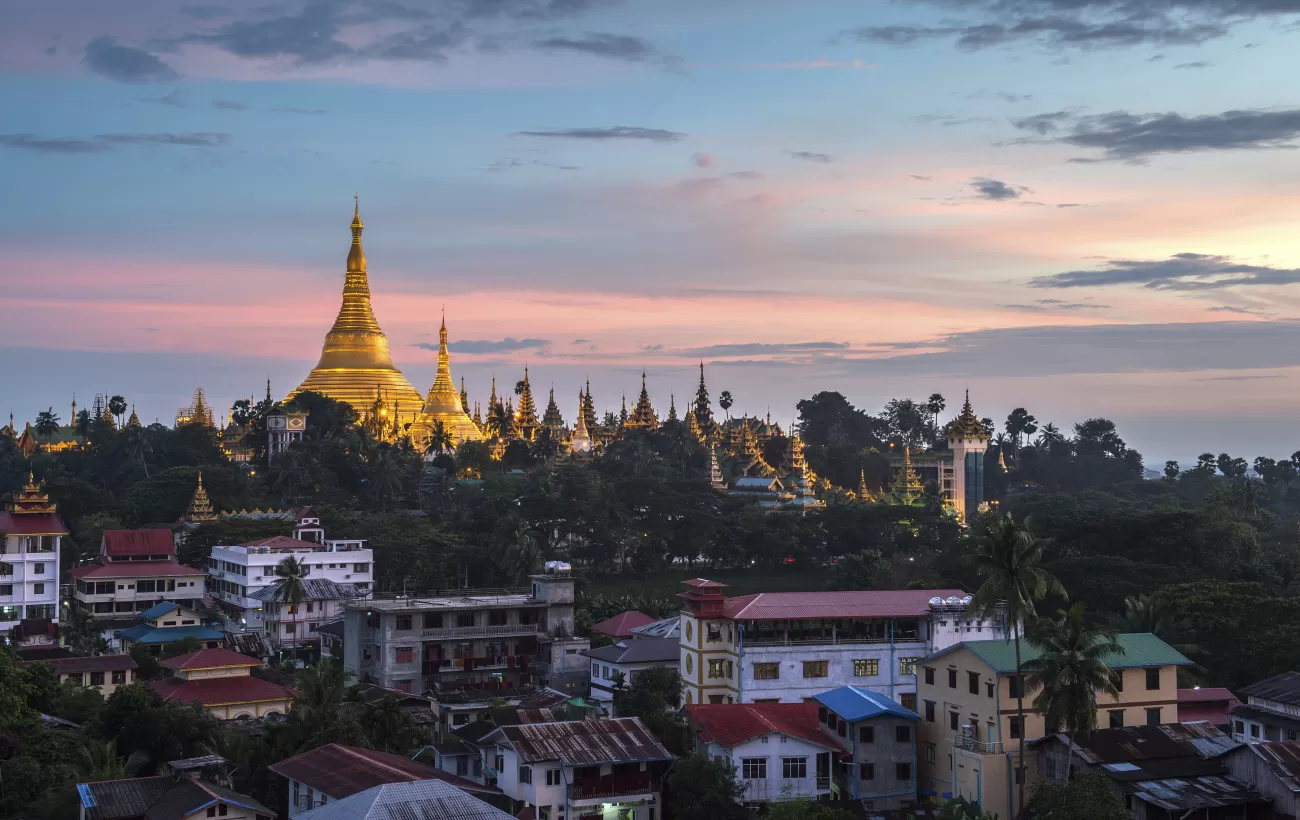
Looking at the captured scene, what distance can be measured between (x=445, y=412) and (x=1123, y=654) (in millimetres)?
105543

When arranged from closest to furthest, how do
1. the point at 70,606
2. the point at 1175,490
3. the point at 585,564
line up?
the point at 70,606 < the point at 585,564 < the point at 1175,490

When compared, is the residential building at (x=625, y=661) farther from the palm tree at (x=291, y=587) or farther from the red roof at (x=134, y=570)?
the red roof at (x=134, y=570)

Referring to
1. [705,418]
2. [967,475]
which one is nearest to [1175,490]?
[967,475]

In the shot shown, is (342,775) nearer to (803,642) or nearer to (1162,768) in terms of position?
(803,642)

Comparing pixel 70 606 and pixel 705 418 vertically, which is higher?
pixel 705 418

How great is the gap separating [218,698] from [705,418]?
10496cm

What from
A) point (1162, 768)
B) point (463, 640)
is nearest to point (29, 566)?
point (463, 640)

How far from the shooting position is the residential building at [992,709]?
159 feet

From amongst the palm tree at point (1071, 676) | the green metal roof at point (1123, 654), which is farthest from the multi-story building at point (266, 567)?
the palm tree at point (1071, 676)

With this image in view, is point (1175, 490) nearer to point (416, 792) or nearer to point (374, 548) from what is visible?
point (374, 548)

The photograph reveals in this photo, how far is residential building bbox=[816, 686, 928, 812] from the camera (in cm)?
4947

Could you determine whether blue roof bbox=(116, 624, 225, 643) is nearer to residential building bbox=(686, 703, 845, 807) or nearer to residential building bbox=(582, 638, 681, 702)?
residential building bbox=(582, 638, 681, 702)

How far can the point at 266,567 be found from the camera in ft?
284

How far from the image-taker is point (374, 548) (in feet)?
308
